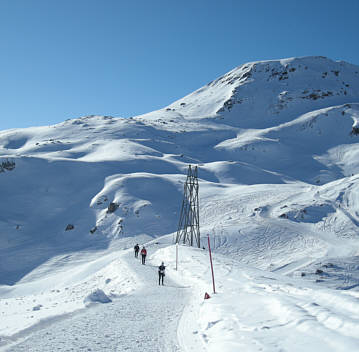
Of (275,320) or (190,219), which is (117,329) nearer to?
(275,320)

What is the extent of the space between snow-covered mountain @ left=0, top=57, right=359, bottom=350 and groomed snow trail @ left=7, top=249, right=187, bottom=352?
784 inches

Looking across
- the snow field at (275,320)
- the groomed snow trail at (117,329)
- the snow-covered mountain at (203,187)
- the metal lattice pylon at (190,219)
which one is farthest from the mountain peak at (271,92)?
the groomed snow trail at (117,329)

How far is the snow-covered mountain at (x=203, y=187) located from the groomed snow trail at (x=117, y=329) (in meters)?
19.9

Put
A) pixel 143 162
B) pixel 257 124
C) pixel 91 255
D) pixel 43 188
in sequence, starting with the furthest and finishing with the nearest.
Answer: pixel 257 124
pixel 143 162
pixel 43 188
pixel 91 255

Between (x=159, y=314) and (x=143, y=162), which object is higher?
(x=143, y=162)

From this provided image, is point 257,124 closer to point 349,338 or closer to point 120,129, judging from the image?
point 120,129

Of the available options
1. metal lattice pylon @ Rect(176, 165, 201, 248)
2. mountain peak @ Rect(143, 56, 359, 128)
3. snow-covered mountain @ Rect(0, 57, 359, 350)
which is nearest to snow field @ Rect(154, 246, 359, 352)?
snow-covered mountain @ Rect(0, 57, 359, 350)

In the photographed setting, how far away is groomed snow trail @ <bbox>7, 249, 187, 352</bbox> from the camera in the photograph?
7597 mm

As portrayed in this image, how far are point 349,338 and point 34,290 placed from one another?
2957 centimetres

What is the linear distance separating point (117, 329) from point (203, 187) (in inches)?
2002

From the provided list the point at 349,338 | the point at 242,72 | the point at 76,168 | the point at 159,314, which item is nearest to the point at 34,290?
the point at 159,314

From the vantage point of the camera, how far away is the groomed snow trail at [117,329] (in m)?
7.60

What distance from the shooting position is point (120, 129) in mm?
111125

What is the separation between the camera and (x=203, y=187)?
59406 mm
